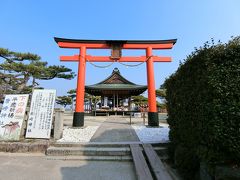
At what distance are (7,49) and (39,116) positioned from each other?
1368 cm

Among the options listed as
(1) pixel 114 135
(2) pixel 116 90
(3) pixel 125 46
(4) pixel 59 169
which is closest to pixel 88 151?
(4) pixel 59 169

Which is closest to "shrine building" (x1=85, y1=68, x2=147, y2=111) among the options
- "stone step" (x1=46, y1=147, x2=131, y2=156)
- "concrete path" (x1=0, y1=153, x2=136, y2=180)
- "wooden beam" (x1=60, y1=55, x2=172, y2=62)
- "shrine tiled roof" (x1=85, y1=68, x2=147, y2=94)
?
"shrine tiled roof" (x1=85, y1=68, x2=147, y2=94)

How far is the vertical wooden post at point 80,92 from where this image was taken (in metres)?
9.57

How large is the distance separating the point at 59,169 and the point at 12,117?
11.7 feet

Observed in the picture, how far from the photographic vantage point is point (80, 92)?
390 inches

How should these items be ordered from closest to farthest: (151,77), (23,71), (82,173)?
(82,173) → (151,77) → (23,71)

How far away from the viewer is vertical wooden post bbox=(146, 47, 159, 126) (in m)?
9.74

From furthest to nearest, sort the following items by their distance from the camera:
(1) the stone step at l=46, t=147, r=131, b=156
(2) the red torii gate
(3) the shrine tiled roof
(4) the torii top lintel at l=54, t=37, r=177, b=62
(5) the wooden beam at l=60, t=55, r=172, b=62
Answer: (3) the shrine tiled roof → (5) the wooden beam at l=60, t=55, r=172, b=62 → (4) the torii top lintel at l=54, t=37, r=177, b=62 → (2) the red torii gate → (1) the stone step at l=46, t=147, r=131, b=156

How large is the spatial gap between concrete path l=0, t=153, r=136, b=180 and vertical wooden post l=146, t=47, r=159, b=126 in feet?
16.6

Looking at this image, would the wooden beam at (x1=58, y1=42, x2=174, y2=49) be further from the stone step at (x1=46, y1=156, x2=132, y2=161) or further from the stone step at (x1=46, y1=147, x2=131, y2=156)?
the stone step at (x1=46, y1=156, x2=132, y2=161)

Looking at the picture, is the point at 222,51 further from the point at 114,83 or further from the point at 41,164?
the point at 114,83

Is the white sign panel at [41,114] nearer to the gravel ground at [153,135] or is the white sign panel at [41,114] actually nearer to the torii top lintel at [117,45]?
the gravel ground at [153,135]

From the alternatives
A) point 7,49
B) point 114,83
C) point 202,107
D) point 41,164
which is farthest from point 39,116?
point 114,83

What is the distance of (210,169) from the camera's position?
9.39ft
